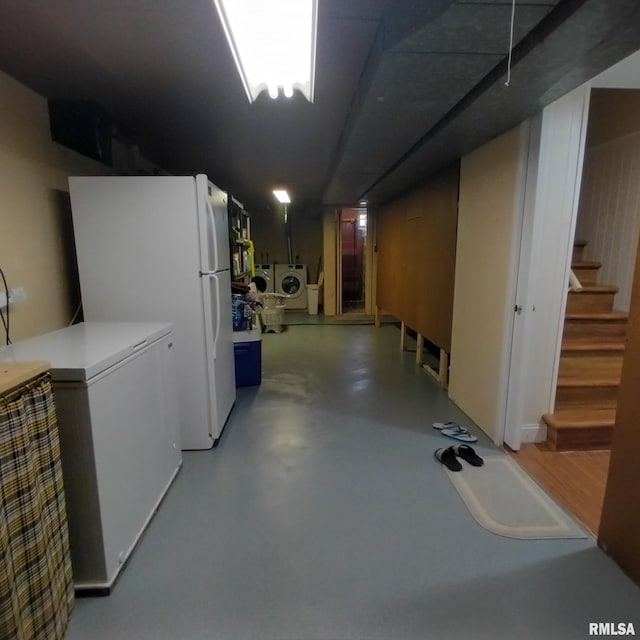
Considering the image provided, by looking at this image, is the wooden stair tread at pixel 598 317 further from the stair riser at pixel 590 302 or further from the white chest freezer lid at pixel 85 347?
the white chest freezer lid at pixel 85 347

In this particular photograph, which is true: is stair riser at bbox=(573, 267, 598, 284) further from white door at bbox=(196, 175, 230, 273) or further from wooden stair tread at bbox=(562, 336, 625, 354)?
white door at bbox=(196, 175, 230, 273)

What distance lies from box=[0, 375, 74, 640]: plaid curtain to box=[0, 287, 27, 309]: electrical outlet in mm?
1019

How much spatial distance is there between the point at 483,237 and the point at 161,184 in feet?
7.22

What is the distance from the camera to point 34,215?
2.20 m

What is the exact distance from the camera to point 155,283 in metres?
2.33

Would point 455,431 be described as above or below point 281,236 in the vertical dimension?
below

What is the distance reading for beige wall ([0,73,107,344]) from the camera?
2.01m

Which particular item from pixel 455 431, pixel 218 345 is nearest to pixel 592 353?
pixel 455 431

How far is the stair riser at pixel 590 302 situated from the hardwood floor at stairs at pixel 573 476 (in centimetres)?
126

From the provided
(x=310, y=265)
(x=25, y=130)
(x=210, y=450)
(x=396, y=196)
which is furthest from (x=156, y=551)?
(x=310, y=265)

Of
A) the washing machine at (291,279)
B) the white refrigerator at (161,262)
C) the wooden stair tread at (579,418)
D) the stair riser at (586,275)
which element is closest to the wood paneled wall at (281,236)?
the washing machine at (291,279)

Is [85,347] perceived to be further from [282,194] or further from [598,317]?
[282,194]

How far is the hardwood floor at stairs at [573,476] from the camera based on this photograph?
193 cm

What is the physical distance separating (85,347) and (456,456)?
217cm
